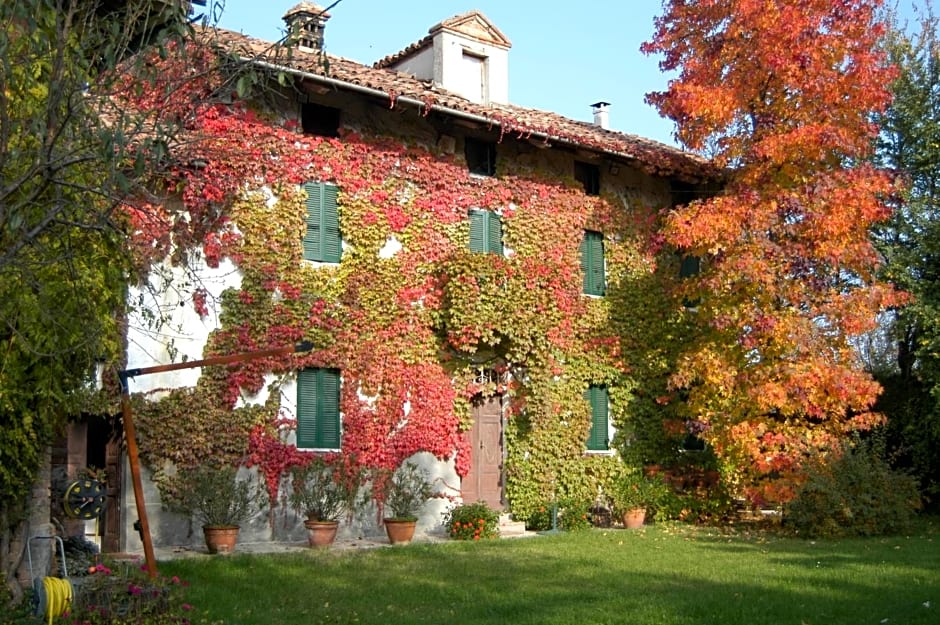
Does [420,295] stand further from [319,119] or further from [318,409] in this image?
[319,119]

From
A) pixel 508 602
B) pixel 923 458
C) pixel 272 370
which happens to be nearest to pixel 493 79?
pixel 272 370

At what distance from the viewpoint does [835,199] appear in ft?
54.7

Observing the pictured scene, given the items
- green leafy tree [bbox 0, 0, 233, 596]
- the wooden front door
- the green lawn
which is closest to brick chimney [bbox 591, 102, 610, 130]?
the wooden front door

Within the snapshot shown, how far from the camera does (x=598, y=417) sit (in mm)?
19250

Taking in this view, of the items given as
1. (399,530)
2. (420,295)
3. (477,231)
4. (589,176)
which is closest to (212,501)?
(399,530)

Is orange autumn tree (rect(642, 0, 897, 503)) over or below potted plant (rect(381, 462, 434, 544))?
over

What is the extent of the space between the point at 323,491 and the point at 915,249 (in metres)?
12.2

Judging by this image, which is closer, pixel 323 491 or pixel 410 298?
pixel 323 491

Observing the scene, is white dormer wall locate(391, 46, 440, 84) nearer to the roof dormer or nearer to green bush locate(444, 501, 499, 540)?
the roof dormer

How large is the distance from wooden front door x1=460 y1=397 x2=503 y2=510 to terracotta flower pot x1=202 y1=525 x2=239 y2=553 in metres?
4.79

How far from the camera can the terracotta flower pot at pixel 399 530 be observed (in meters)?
15.3

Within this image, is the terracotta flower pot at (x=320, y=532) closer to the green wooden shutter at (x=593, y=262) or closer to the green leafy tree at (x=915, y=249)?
the green wooden shutter at (x=593, y=262)

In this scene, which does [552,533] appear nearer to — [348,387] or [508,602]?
[348,387]

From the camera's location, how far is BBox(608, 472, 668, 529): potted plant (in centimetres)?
1827
